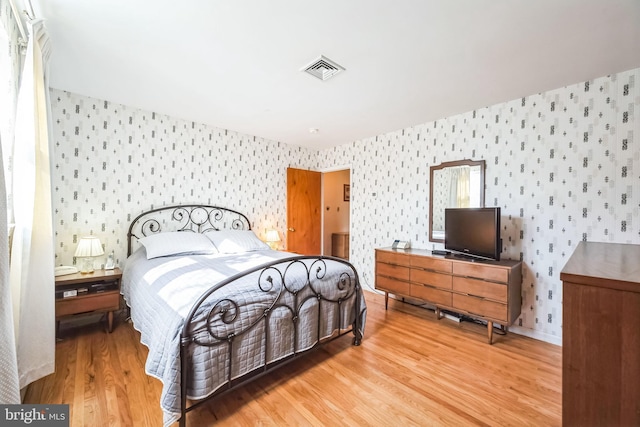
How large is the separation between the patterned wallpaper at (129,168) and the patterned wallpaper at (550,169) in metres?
2.71

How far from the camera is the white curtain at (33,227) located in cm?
163

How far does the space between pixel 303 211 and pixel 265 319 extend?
10.5ft

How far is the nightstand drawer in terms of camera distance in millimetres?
2438

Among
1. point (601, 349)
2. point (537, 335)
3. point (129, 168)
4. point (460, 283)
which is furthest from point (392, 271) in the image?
point (129, 168)

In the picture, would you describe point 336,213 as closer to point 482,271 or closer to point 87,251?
point 482,271

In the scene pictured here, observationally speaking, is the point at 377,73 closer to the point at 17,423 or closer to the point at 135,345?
the point at 17,423

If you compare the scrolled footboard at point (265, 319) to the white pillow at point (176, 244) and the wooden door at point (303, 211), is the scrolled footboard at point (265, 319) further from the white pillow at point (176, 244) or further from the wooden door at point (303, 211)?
the wooden door at point (303, 211)

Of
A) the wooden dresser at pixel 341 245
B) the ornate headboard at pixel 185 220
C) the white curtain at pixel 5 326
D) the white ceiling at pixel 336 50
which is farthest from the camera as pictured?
the wooden dresser at pixel 341 245

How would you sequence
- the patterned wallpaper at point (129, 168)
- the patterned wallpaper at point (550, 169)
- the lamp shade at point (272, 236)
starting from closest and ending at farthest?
the patterned wallpaper at point (550, 169) < the patterned wallpaper at point (129, 168) < the lamp shade at point (272, 236)

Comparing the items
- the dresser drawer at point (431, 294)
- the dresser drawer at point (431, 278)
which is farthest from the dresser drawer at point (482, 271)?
the dresser drawer at point (431, 294)

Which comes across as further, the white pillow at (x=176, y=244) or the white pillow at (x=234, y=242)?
the white pillow at (x=234, y=242)

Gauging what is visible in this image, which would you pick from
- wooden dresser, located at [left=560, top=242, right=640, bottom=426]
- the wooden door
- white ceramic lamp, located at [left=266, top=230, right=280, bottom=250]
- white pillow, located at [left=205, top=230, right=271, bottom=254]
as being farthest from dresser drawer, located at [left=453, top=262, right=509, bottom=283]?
the wooden door

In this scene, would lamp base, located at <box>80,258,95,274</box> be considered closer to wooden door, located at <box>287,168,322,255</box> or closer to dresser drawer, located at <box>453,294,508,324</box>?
wooden door, located at <box>287,168,322,255</box>

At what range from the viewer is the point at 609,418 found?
69 centimetres
